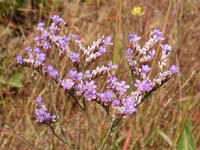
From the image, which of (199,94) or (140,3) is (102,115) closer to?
(199,94)

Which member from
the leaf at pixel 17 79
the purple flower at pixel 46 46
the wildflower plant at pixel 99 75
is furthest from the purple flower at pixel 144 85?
the leaf at pixel 17 79

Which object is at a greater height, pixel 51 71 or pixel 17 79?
pixel 17 79

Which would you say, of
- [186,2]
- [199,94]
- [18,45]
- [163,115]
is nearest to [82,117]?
[163,115]

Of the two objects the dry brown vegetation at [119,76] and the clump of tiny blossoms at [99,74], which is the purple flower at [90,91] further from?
the dry brown vegetation at [119,76]

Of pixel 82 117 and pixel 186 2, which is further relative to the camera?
pixel 186 2

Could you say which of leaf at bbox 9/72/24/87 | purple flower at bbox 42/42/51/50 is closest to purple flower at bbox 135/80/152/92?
purple flower at bbox 42/42/51/50

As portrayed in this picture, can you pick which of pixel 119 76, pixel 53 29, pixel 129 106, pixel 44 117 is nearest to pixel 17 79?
pixel 119 76

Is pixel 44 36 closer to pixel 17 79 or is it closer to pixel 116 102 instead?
pixel 116 102
